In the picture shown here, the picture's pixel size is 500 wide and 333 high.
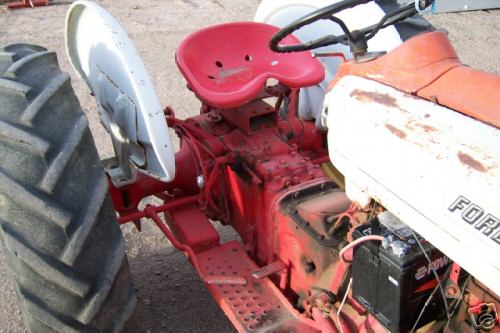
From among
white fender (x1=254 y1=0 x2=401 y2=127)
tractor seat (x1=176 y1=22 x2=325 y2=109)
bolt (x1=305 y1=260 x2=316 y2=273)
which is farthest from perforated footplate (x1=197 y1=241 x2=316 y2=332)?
white fender (x1=254 y1=0 x2=401 y2=127)

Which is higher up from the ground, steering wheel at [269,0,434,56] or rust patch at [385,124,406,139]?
steering wheel at [269,0,434,56]

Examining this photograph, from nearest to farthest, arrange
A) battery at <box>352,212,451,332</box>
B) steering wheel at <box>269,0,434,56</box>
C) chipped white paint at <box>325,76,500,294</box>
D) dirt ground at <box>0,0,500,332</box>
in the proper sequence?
1. chipped white paint at <box>325,76,500,294</box>
2. battery at <box>352,212,451,332</box>
3. steering wheel at <box>269,0,434,56</box>
4. dirt ground at <box>0,0,500,332</box>

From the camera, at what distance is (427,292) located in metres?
1.53

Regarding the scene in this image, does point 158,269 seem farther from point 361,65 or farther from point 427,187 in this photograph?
point 427,187

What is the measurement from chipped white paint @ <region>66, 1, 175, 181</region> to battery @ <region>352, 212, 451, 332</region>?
79 cm

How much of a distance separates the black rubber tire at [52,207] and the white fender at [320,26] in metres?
1.25

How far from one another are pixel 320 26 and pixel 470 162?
159 cm

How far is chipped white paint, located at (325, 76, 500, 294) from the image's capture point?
48.4 inches

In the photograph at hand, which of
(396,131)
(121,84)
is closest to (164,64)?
(121,84)

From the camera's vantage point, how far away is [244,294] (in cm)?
211

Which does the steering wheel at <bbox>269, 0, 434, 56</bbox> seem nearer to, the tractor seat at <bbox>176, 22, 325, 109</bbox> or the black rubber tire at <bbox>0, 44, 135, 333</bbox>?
the tractor seat at <bbox>176, 22, 325, 109</bbox>

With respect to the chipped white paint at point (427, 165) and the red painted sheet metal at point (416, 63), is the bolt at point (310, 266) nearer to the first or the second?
the chipped white paint at point (427, 165)

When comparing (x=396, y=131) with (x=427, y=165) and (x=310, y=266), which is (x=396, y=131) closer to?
(x=427, y=165)

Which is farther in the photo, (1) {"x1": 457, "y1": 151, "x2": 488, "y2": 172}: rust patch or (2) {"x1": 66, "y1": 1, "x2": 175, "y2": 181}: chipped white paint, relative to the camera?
(2) {"x1": 66, "y1": 1, "x2": 175, "y2": 181}: chipped white paint
